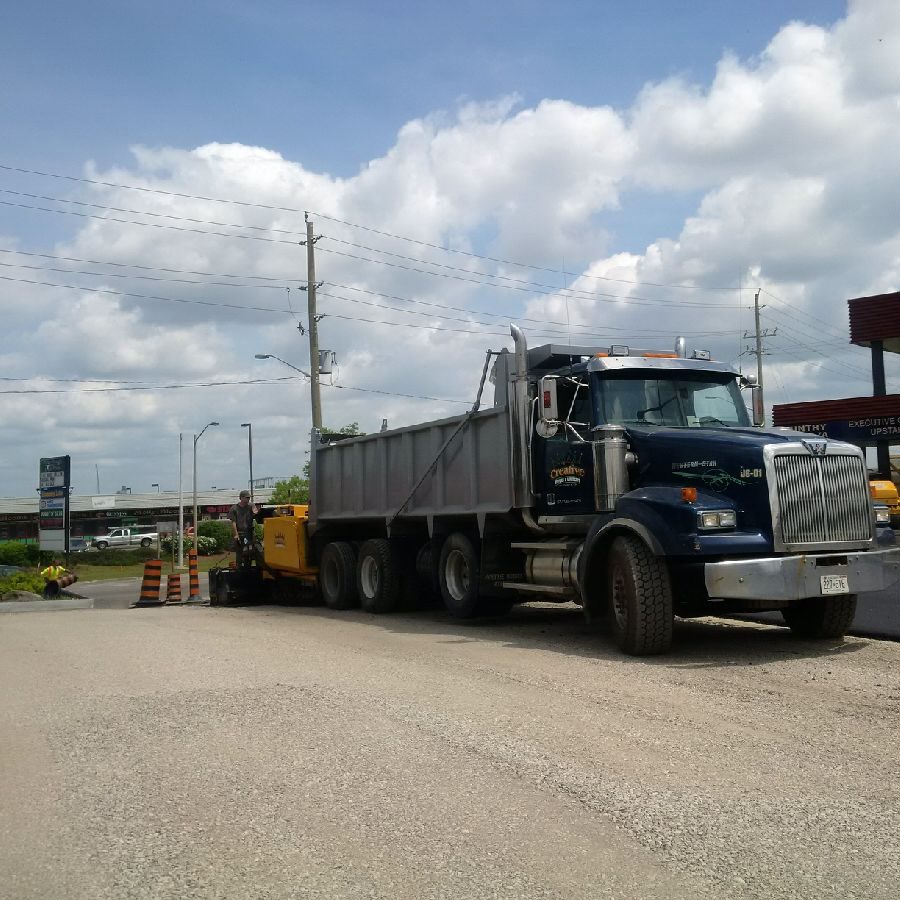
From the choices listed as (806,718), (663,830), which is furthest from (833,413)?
(663,830)

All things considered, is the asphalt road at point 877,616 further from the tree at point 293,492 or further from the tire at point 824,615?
the tree at point 293,492

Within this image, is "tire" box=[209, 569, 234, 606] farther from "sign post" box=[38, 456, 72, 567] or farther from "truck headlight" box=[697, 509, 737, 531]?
"sign post" box=[38, 456, 72, 567]

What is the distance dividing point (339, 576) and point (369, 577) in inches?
36.6

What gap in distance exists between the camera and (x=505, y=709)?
7.09 m

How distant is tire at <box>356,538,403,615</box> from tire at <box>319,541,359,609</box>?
434mm

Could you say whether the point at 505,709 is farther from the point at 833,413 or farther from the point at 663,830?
the point at 833,413

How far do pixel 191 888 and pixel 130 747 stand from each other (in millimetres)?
2469

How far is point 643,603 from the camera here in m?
9.38

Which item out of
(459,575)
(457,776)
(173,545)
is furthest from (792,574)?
(173,545)

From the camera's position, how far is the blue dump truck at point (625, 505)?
9.29 metres

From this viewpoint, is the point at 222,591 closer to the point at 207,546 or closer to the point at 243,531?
the point at 243,531

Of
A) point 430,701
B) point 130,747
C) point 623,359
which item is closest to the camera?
point 130,747

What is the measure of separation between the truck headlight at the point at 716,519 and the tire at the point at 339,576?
805 centimetres

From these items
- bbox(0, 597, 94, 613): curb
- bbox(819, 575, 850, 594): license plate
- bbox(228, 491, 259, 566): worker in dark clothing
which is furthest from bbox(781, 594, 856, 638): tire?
bbox(0, 597, 94, 613): curb
